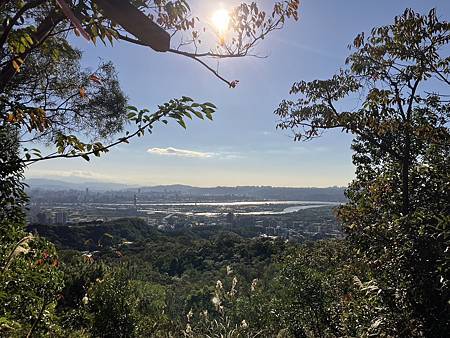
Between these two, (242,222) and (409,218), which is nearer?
(409,218)

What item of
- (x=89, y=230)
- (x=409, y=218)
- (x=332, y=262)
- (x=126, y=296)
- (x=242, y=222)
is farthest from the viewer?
(x=242, y=222)

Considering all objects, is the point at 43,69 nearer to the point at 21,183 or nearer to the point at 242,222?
the point at 21,183

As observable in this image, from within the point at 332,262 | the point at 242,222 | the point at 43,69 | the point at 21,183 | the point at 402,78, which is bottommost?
the point at 242,222

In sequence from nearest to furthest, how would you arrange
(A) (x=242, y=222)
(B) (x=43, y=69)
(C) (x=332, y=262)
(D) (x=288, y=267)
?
(B) (x=43, y=69) → (D) (x=288, y=267) → (C) (x=332, y=262) → (A) (x=242, y=222)

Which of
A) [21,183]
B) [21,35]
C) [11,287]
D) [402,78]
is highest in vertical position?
[402,78]

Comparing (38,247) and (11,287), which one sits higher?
(38,247)

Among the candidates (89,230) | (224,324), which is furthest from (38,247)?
(89,230)

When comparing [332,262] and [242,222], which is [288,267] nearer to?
[332,262]

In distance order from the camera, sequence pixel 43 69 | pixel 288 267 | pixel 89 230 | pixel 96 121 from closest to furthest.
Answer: pixel 43 69 < pixel 96 121 < pixel 288 267 < pixel 89 230

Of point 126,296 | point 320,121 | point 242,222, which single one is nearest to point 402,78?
point 320,121
